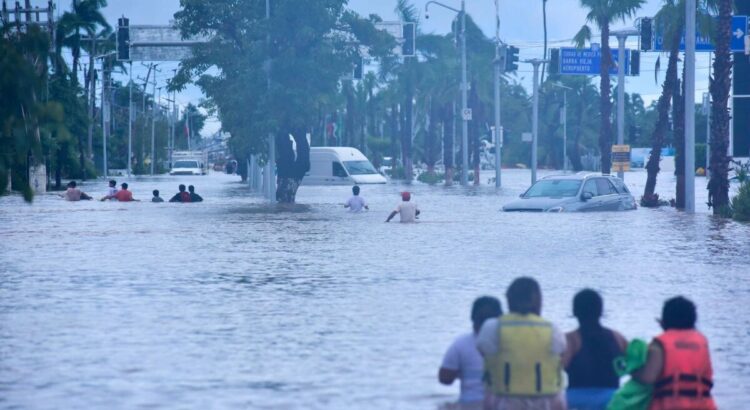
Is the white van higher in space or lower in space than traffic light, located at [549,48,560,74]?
lower

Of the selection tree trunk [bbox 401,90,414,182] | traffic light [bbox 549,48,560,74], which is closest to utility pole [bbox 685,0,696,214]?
traffic light [bbox 549,48,560,74]

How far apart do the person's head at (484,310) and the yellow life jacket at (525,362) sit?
557 millimetres

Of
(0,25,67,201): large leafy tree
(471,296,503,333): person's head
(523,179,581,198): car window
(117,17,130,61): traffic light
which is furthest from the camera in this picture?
(117,17,130,61): traffic light

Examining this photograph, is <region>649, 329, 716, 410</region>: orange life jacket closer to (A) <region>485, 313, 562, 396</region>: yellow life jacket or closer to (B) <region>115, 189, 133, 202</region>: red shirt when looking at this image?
(A) <region>485, 313, 562, 396</region>: yellow life jacket

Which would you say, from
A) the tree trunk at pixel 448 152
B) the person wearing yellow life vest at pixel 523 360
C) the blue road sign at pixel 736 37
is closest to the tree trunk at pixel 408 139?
the tree trunk at pixel 448 152

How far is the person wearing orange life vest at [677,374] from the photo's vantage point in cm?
762

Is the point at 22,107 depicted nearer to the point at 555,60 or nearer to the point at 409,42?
the point at 409,42

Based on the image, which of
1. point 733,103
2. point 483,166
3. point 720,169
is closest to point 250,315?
point 720,169

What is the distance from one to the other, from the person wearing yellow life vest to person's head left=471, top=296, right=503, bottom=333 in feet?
1.63

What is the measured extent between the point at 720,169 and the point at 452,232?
11521 mm

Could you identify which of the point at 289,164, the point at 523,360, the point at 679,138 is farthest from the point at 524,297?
the point at 289,164

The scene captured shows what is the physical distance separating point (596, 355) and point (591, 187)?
32.0 meters

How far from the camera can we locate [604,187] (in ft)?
133

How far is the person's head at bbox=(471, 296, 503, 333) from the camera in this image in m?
8.24
